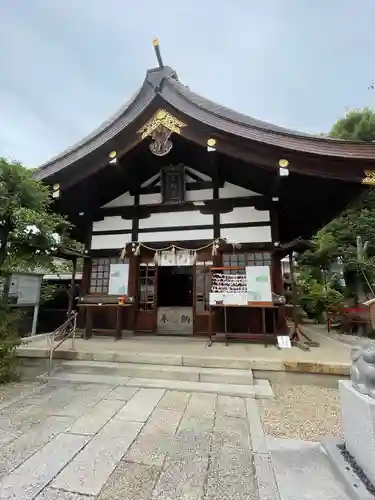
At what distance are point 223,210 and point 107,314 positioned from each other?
143 inches

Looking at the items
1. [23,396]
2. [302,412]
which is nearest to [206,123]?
[302,412]

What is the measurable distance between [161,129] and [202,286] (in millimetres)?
3496

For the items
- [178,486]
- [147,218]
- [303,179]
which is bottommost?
[178,486]

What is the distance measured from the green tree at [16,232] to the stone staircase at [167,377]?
0.71 meters

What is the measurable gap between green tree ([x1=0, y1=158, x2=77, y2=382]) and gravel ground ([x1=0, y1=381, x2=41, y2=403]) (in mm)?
166

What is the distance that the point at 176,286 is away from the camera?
34.7 feet

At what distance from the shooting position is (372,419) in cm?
156

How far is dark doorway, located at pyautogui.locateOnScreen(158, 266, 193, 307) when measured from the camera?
408 inches

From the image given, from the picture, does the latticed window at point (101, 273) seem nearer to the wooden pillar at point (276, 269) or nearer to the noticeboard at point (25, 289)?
the noticeboard at point (25, 289)

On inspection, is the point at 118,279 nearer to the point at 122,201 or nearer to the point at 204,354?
the point at 122,201

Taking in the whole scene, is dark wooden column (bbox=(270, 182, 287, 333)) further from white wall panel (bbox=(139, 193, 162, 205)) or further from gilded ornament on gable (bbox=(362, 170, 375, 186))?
white wall panel (bbox=(139, 193, 162, 205))

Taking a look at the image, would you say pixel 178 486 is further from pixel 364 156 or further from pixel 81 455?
pixel 364 156

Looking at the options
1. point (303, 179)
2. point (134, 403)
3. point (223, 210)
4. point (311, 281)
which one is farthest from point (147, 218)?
point (311, 281)

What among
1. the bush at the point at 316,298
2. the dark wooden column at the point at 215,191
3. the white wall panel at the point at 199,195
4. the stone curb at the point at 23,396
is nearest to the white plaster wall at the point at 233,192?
the dark wooden column at the point at 215,191
